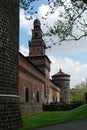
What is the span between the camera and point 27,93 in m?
37.6

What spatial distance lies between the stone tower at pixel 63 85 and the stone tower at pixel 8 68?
65.8 m

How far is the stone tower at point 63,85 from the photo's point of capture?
8400 centimetres

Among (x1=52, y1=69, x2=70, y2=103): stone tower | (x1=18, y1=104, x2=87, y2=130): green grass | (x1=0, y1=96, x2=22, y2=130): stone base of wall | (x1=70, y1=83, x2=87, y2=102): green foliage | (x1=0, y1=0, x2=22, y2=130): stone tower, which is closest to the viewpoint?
(x1=0, y1=96, x2=22, y2=130): stone base of wall

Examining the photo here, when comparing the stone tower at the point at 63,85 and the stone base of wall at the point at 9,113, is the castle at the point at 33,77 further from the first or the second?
the stone tower at the point at 63,85

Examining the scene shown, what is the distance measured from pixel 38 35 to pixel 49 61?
4.70 metres

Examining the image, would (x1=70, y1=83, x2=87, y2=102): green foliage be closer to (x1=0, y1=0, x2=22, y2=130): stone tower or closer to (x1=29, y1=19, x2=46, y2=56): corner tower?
(x1=29, y1=19, x2=46, y2=56): corner tower

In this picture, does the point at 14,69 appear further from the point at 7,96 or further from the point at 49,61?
the point at 49,61

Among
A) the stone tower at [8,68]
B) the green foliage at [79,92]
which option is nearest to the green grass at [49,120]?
the stone tower at [8,68]

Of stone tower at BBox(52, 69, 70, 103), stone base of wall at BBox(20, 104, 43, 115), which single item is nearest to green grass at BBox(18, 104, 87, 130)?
stone base of wall at BBox(20, 104, 43, 115)

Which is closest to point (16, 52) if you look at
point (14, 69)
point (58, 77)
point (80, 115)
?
point (14, 69)

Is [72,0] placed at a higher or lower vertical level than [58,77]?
lower

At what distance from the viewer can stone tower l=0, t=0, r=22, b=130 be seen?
52.9 ft

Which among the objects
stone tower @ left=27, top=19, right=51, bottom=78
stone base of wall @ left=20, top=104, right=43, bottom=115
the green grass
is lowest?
the green grass

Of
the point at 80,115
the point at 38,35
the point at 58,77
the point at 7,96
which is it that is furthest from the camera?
the point at 58,77
